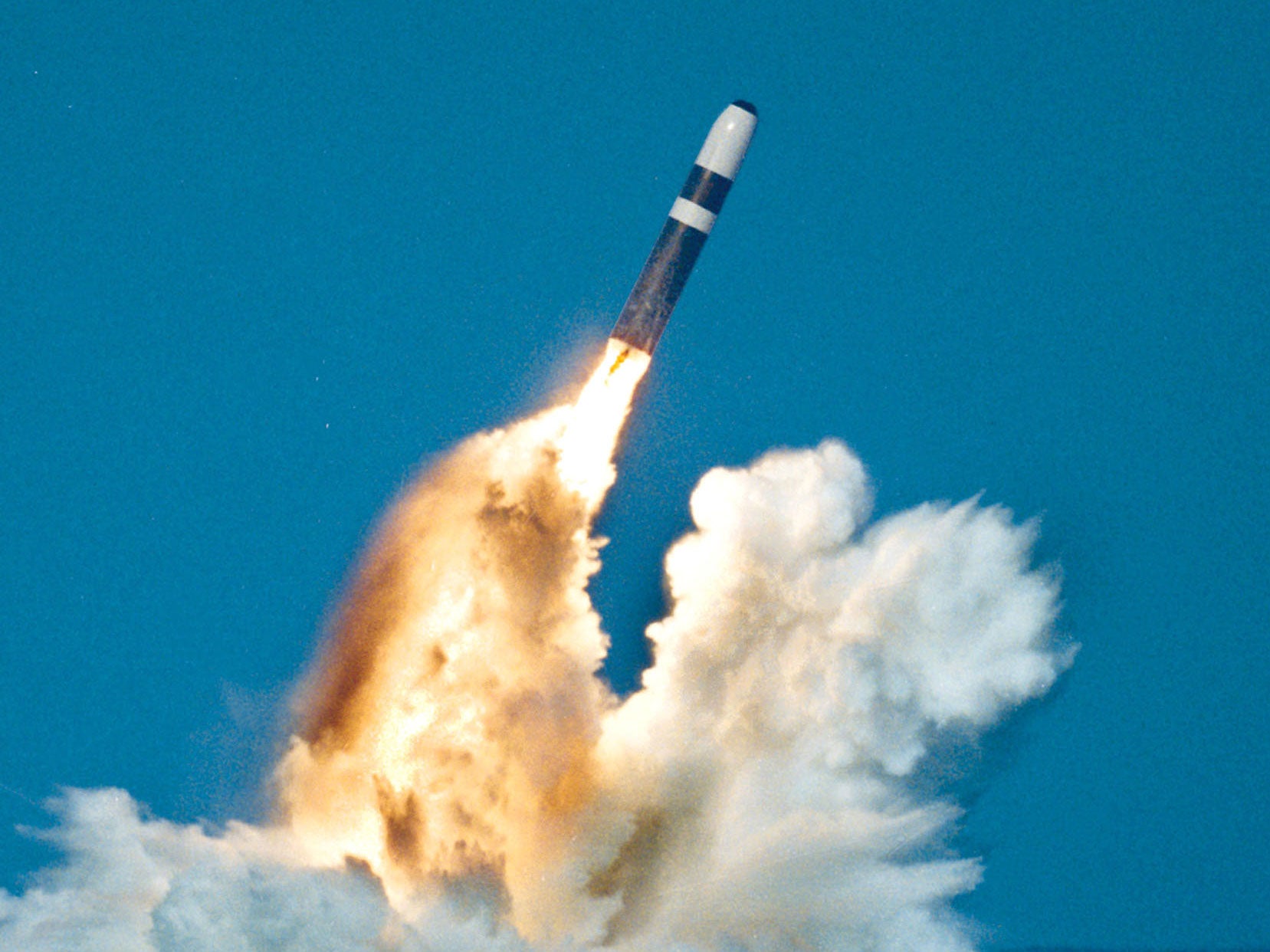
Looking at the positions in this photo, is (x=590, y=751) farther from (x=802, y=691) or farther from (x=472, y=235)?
(x=472, y=235)

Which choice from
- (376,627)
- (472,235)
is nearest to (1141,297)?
(472,235)

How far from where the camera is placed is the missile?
8.80 m

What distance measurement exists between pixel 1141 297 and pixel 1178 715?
10.1 ft

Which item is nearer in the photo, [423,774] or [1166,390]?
[423,774]

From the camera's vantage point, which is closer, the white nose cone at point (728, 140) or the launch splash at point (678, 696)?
the white nose cone at point (728, 140)

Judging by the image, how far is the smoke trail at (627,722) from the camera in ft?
29.1

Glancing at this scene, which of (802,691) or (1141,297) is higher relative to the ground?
(1141,297)

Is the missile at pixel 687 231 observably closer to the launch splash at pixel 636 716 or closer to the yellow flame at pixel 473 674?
the launch splash at pixel 636 716

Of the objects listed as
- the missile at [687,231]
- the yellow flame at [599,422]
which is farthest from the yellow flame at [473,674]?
the missile at [687,231]

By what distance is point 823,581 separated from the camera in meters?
9.39

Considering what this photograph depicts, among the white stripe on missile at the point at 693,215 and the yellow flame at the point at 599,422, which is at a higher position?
the white stripe on missile at the point at 693,215

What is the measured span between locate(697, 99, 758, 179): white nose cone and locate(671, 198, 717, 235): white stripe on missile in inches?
10.5

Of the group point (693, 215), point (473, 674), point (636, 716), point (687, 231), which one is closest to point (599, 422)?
point (687, 231)

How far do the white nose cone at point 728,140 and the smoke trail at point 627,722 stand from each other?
1.48 meters
